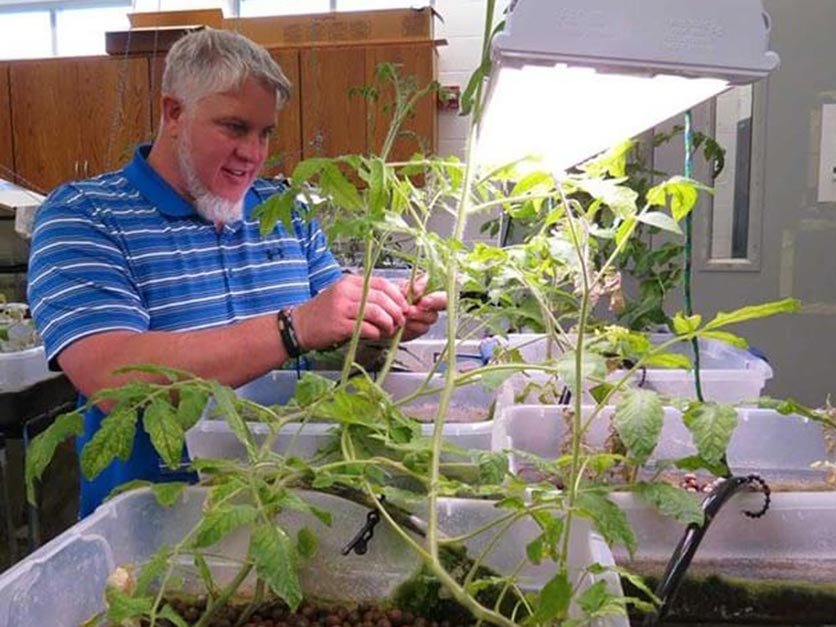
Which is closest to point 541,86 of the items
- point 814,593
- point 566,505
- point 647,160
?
point 566,505

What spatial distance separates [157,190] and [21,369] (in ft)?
2.53

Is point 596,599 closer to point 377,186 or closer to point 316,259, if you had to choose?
point 377,186

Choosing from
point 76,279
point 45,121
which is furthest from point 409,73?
point 76,279

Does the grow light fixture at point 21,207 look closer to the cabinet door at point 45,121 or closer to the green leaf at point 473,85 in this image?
the cabinet door at point 45,121

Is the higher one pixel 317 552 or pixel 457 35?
pixel 457 35

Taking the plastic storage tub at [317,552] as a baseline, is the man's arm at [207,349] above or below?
above

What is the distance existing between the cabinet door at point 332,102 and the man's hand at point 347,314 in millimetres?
2786

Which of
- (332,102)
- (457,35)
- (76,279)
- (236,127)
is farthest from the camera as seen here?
(457,35)

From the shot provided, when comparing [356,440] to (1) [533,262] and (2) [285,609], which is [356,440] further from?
(1) [533,262]

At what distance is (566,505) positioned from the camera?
56 centimetres

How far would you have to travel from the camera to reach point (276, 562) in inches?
20.0

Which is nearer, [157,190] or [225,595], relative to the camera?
[225,595]

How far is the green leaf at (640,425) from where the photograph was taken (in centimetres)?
56

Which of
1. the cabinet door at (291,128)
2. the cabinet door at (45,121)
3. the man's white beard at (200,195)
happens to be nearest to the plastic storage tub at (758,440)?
the man's white beard at (200,195)
